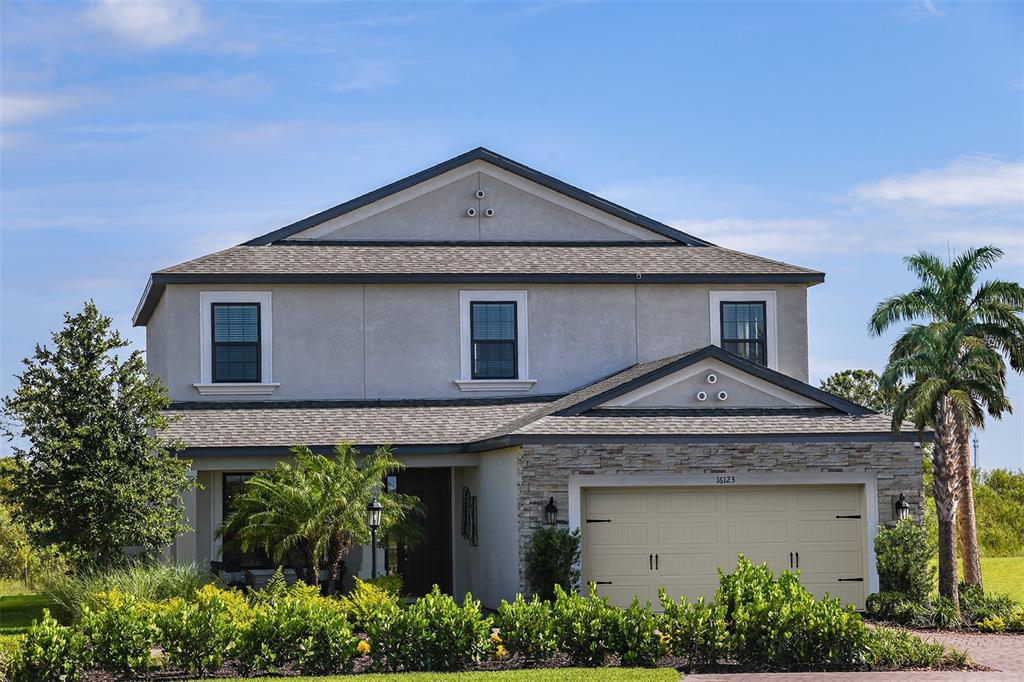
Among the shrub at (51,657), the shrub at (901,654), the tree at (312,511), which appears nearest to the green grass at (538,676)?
the shrub at (51,657)

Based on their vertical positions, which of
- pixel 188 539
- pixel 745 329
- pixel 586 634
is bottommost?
pixel 586 634

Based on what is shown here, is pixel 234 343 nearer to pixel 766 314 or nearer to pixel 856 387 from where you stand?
pixel 766 314

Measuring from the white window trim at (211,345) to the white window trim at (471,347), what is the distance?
351cm

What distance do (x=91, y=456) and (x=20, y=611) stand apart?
5.44 m

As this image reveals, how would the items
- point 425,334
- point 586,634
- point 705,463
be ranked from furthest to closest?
point 425,334
point 705,463
point 586,634

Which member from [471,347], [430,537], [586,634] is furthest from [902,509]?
[430,537]

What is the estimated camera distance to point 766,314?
80.5ft

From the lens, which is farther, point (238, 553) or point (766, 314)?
point (766, 314)

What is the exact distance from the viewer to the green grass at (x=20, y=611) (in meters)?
20.2

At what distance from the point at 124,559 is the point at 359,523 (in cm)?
386

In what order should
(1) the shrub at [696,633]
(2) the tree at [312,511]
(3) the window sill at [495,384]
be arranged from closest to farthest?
(1) the shrub at [696,633], (2) the tree at [312,511], (3) the window sill at [495,384]

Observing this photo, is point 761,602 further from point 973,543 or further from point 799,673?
point 973,543

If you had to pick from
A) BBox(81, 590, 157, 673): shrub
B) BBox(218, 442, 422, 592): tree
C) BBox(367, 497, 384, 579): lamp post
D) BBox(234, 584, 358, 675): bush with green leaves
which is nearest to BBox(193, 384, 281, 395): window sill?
BBox(218, 442, 422, 592): tree

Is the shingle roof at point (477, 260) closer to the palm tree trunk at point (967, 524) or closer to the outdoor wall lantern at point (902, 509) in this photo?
the palm tree trunk at point (967, 524)
